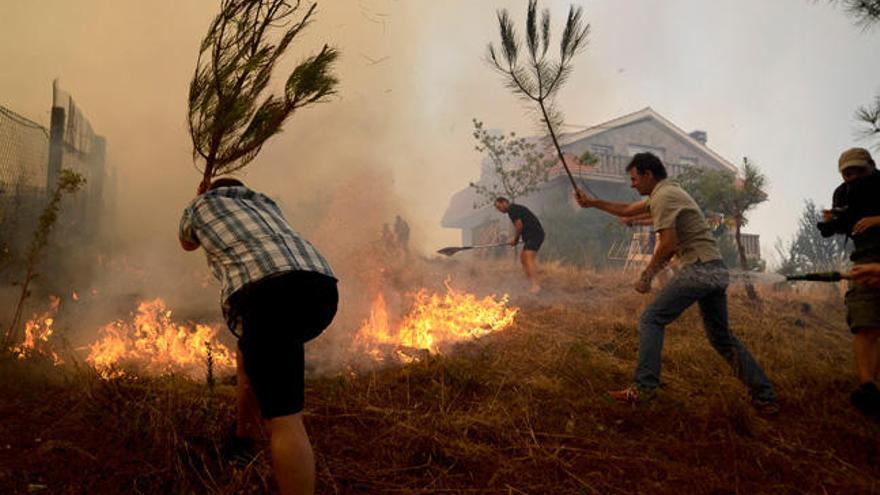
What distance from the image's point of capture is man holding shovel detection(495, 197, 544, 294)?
9497mm

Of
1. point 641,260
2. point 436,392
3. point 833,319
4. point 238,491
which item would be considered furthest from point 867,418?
point 641,260

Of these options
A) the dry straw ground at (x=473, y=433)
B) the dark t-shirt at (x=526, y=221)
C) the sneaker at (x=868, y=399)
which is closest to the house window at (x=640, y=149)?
the dark t-shirt at (x=526, y=221)

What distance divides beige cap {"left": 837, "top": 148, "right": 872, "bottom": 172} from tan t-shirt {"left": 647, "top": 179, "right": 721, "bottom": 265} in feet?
3.55

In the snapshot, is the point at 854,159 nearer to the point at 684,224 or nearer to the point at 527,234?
the point at 684,224

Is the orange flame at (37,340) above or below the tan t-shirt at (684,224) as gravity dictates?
below

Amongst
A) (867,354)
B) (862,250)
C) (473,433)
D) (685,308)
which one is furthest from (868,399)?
(473,433)

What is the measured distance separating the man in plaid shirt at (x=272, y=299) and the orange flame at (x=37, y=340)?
3.33 metres

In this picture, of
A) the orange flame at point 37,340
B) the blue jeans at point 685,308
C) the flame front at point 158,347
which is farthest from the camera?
the flame front at point 158,347

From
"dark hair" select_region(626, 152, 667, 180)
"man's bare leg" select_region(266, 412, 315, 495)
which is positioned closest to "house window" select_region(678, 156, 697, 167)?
"dark hair" select_region(626, 152, 667, 180)

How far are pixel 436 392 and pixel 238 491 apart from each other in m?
1.86

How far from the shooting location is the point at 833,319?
843 cm

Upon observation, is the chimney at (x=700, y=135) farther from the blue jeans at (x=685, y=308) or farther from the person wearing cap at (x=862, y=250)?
the blue jeans at (x=685, y=308)

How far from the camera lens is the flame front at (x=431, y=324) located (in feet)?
19.4

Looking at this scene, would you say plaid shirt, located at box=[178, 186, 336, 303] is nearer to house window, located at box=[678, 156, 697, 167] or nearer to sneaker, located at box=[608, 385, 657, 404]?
sneaker, located at box=[608, 385, 657, 404]
